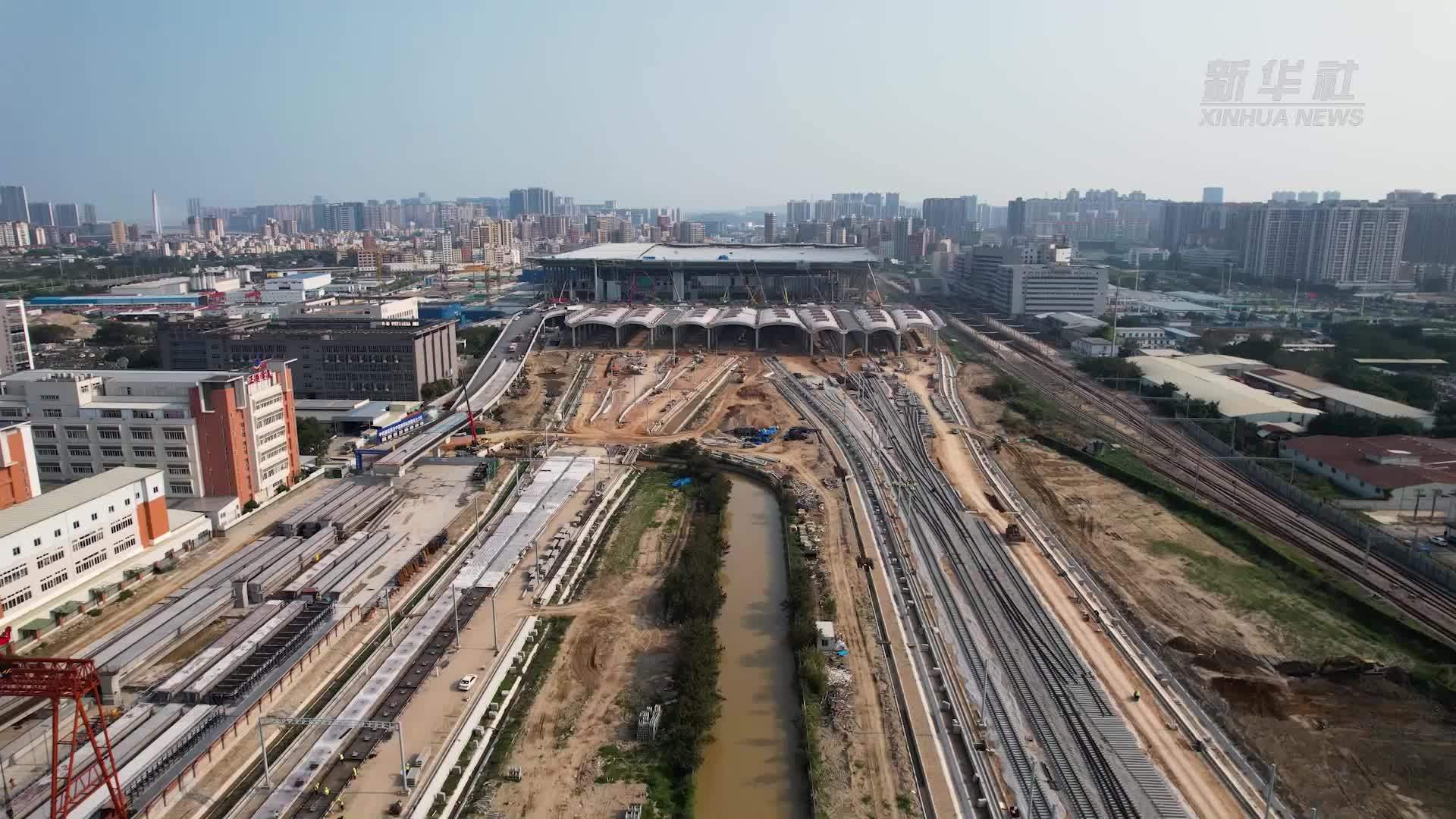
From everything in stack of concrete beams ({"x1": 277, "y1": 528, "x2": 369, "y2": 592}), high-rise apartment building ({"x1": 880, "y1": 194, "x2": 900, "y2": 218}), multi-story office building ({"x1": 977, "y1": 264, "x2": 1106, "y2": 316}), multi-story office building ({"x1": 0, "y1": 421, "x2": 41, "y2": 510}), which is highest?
high-rise apartment building ({"x1": 880, "y1": 194, "x2": 900, "y2": 218})

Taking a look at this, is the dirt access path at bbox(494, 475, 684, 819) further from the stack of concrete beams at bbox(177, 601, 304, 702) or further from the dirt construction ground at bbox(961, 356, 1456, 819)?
the dirt construction ground at bbox(961, 356, 1456, 819)

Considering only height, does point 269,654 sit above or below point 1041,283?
below

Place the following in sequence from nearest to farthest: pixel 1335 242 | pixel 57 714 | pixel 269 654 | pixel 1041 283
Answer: pixel 57 714, pixel 269 654, pixel 1041 283, pixel 1335 242

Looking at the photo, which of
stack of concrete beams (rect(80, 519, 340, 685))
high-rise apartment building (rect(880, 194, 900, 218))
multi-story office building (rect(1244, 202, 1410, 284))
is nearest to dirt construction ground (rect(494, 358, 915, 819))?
stack of concrete beams (rect(80, 519, 340, 685))

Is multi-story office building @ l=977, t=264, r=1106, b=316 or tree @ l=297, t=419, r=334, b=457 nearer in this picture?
tree @ l=297, t=419, r=334, b=457

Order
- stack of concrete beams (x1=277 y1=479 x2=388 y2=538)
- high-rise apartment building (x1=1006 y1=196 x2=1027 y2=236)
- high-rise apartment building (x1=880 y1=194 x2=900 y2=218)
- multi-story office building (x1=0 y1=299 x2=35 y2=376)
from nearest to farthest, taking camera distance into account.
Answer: stack of concrete beams (x1=277 y1=479 x2=388 y2=538) < multi-story office building (x1=0 y1=299 x2=35 y2=376) < high-rise apartment building (x1=1006 y1=196 x2=1027 y2=236) < high-rise apartment building (x1=880 y1=194 x2=900 y2=218)

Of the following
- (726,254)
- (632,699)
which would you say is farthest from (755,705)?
(726,254)

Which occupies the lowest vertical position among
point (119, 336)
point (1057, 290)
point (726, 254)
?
point (119, 336)

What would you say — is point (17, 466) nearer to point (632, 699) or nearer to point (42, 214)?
point (632, 699)
